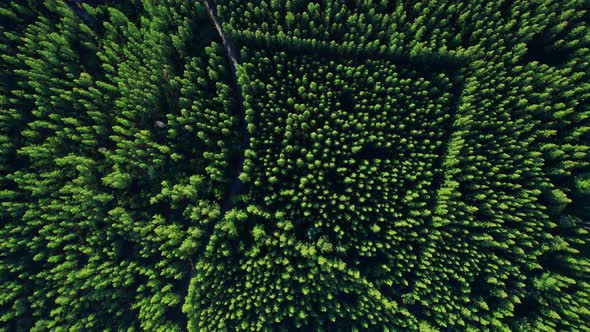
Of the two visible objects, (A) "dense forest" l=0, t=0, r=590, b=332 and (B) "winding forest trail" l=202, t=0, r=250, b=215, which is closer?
(A) "dense forest" l=0, t=0, r=590, b=332

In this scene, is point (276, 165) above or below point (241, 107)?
below

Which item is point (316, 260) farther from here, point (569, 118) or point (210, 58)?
point (569, 118)

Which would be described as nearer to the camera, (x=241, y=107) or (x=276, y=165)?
(x=276, y=165)

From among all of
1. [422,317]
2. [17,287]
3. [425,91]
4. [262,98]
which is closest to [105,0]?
[262,98]

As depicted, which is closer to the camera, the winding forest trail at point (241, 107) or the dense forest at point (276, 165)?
the dense forest at point (276, 165)
